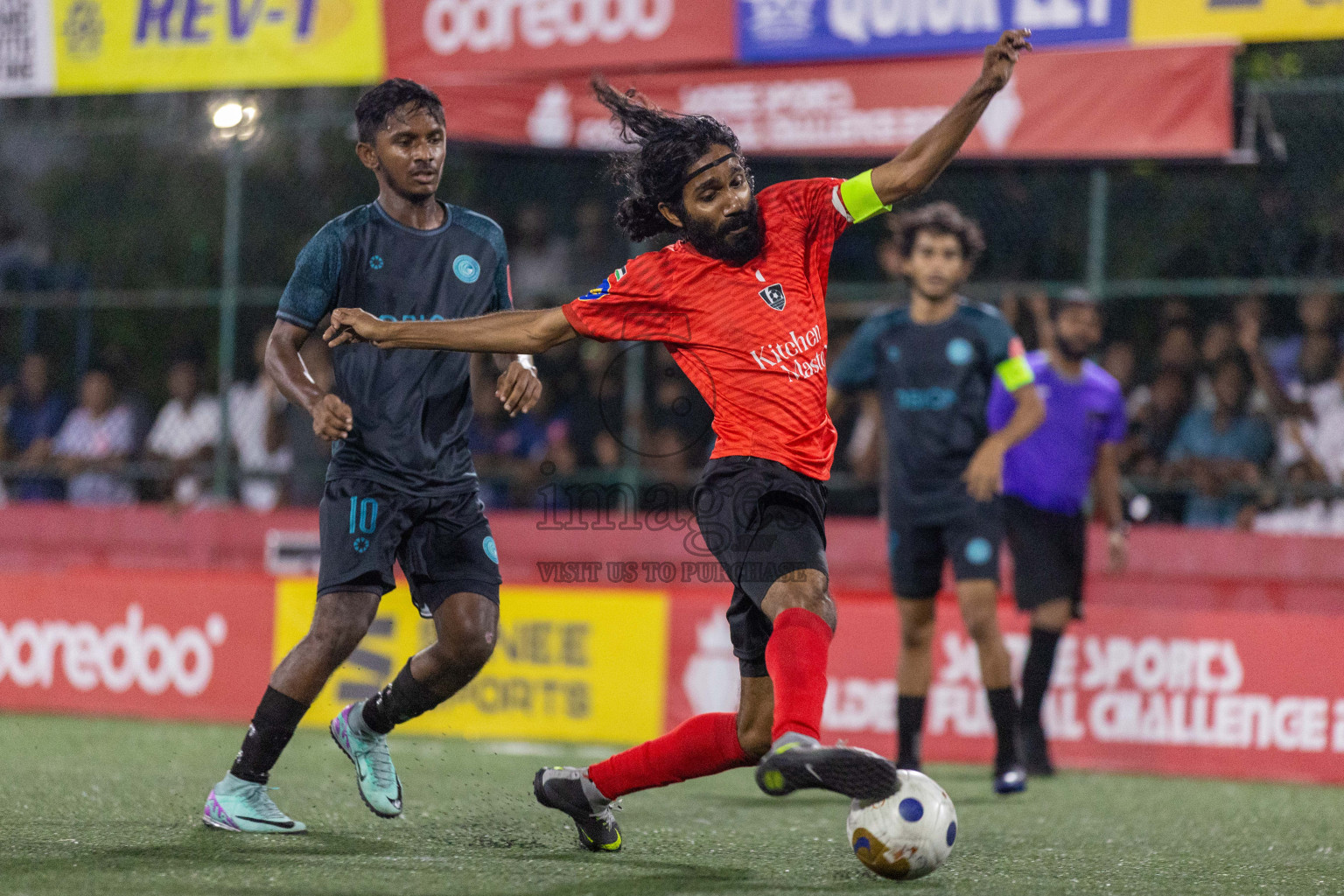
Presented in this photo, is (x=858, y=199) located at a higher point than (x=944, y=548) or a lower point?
higher

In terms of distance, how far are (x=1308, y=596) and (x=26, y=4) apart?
28.4ft

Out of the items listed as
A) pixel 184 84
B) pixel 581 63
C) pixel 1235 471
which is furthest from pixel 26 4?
pixel 1235 471

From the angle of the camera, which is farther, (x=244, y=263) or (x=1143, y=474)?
(x=244, y=263)

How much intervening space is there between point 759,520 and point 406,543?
1.35 m

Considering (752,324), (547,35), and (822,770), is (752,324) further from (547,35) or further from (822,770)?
(547,35)

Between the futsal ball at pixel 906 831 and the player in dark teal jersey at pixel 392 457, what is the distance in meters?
1.43

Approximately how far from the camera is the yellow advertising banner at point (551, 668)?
785 centimetres

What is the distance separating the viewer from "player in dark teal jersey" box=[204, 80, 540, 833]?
4.72 meters

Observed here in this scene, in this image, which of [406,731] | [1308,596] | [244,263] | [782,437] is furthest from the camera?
[244,263]

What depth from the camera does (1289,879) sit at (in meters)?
4.24

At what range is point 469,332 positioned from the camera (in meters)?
4.09

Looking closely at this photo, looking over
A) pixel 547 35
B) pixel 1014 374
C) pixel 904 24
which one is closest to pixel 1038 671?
pixel 1014 374

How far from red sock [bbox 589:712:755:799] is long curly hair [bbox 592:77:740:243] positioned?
1.33 metres

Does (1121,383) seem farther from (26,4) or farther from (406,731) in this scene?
(26,4)
